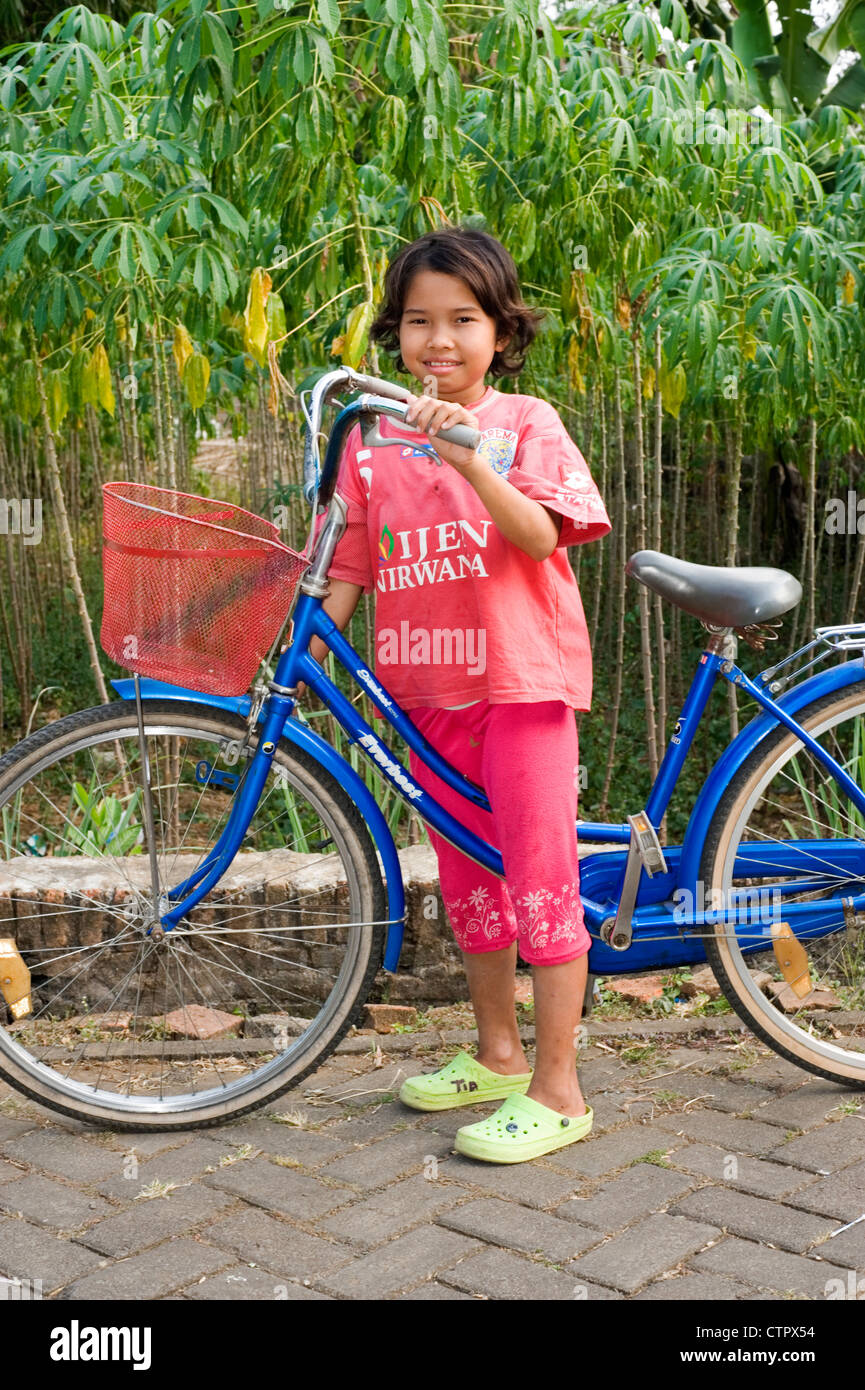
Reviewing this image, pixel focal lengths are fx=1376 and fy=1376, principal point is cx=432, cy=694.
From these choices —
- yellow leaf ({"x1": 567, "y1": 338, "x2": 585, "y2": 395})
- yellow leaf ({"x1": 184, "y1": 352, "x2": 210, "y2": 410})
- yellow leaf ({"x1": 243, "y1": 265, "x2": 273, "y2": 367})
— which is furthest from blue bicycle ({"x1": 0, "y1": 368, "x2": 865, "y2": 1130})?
yellow leaf ({"x1": 567, "y1": 338, "x2": 585, "y2": 395})

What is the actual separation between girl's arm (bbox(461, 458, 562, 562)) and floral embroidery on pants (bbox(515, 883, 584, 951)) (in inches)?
23.9

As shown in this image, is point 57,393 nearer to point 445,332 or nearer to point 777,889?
point 445,332

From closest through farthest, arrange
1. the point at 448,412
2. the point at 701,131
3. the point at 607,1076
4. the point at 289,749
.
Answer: the point at 448,412 < the point at 289,749 < the point at 607,1076 < the point at 701,131

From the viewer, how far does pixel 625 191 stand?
3699 millimetres

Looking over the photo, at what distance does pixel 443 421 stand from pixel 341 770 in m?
0.74

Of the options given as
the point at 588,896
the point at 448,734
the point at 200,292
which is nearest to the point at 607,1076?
the point at 588,896

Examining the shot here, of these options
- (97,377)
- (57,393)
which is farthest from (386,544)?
(57,393)

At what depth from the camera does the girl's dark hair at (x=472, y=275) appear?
7.74ft

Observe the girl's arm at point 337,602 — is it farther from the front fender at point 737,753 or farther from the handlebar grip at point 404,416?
the front fender at point 737,753

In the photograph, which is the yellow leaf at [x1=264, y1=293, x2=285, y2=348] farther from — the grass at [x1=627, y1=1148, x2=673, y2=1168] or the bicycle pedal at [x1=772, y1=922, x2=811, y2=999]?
the grass at [x1=627, y1=1148, x2=673, y2=1168]

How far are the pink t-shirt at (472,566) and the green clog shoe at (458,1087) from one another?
74cm

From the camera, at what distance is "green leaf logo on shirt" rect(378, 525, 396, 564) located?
246cm

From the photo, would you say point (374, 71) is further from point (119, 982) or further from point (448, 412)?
point (119, 982)

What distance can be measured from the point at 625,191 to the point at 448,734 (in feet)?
6.16
